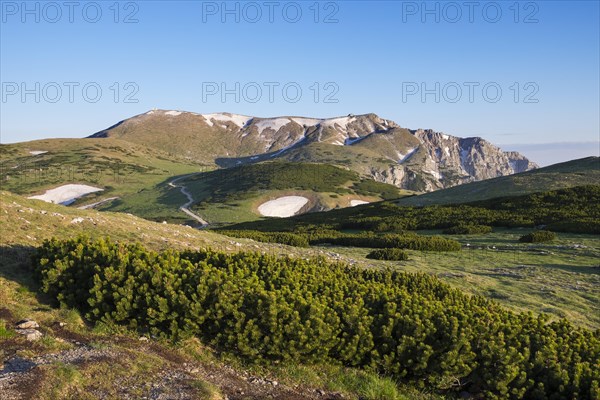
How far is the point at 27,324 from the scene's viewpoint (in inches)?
379

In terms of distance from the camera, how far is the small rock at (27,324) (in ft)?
31.3

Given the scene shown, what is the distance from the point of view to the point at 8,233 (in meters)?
15.5

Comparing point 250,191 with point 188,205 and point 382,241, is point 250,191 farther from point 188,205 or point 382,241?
point 382,241

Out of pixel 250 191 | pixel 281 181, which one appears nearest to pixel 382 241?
pixel 250 191

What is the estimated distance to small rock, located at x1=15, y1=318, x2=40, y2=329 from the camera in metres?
9.55

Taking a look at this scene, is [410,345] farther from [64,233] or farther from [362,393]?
[64,233]

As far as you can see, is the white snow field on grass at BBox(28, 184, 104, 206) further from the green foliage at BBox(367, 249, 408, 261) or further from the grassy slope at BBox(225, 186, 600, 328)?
the grassy slope at BBox(225, 186, 600, 328)

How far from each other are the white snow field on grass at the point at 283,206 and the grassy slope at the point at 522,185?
42752mm

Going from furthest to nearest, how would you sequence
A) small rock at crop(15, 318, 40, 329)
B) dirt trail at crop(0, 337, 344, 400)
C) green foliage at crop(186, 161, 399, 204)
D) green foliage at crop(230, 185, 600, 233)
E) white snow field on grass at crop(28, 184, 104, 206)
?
green foliage at crop(186, 161, 399, 204) < white snow field on grass at crop(28, 184, 104, 206) < green foliage at crop(230, 185, 600, 233) < small rock at crop(15, 318, 40, 329) < dirt trail at crop(0, 337, 344, 400)

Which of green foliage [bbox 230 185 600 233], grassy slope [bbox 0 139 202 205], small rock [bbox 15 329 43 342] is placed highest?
grassy slope [bbox 0 139 202 205]

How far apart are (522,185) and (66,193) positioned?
119 metres

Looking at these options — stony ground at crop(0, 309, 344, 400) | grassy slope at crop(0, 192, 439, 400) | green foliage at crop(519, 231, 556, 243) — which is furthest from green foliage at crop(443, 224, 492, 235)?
stony ground at crop(0, 309, 344, 400)

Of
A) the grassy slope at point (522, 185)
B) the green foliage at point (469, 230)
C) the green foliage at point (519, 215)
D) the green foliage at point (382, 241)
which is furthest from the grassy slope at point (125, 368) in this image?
the grassy slope at point (522, 185)

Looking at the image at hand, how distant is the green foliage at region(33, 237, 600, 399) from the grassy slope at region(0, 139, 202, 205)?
119383 millimetres
